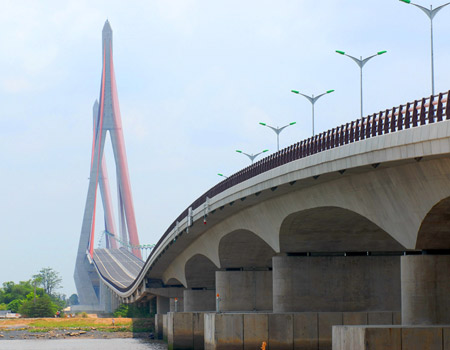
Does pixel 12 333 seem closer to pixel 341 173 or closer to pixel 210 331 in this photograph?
pixel 210 331

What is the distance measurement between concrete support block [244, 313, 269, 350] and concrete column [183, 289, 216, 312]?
2962 cm

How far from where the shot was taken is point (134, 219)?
511 feet

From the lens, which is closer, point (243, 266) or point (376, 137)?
point (376, 137)

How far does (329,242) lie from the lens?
4806cm

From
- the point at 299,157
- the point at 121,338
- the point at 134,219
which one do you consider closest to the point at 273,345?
the point at 299,157

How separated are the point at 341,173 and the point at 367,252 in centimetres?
1378

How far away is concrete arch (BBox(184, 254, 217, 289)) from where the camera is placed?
74.0 m

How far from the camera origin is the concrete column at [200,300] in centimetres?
7981

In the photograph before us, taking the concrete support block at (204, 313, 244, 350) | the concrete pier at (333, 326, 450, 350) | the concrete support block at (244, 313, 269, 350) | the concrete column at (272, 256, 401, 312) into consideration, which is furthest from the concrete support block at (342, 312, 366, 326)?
the concrete pier at (333, 326, 450, 350)

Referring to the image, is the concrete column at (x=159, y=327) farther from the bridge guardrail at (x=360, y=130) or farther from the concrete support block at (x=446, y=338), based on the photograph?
the concrete support block at (x=446, y=338)

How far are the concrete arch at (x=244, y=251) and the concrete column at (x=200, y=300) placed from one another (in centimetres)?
1626

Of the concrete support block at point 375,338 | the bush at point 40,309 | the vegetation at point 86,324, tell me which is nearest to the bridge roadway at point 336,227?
the concrete support block at point 375,338

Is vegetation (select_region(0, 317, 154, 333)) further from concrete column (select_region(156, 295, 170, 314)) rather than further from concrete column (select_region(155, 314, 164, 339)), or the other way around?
concrete column (select_region(155, 314, 164, 339))

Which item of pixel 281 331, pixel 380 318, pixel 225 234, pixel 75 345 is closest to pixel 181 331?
pixel 225 234
